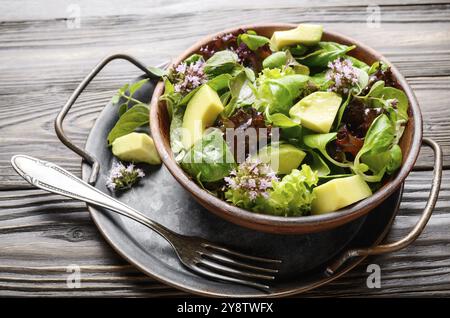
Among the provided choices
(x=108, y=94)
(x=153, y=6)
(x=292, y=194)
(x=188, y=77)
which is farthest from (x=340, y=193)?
(x=153, y=6)

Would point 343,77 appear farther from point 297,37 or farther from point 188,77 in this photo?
point 188,77

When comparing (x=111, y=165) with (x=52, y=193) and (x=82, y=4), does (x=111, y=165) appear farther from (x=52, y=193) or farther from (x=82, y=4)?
(x=82, y=4)

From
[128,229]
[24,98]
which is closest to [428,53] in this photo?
[128,229]

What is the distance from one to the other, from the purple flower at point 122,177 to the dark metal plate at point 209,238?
0.05 feet

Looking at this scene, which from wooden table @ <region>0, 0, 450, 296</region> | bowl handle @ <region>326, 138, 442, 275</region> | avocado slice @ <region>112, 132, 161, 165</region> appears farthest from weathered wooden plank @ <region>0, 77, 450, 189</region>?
bowl handle @ <region>326, 138, 442, 275</region>

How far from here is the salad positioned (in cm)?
96

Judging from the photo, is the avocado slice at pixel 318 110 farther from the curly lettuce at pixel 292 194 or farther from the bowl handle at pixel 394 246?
the bowl handle at pixel 394 246

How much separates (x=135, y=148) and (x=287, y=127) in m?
0.34

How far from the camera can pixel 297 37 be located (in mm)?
1152

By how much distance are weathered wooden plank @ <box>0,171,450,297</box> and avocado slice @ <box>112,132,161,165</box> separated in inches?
5.7

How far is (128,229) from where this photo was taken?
3.57ft

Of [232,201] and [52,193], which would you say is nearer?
[232,201]

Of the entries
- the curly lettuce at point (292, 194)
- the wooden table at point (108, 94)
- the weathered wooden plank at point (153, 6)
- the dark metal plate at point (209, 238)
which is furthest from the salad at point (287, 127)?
the weathered wooden plank at point (153, 6)

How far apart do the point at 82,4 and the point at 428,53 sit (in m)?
1.01
